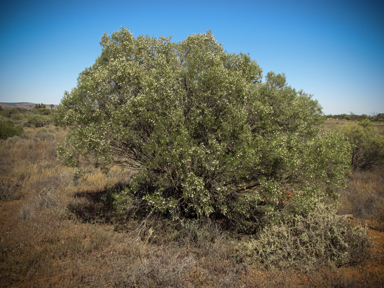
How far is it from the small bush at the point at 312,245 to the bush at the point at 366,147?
10877 mm

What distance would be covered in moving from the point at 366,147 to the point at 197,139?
47.0 feet

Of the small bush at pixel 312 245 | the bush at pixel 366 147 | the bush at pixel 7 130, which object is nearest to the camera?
the small bush at pixel 312 245

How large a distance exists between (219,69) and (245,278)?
508cm

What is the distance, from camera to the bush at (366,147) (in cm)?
1400

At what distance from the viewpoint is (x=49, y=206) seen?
8102 mm

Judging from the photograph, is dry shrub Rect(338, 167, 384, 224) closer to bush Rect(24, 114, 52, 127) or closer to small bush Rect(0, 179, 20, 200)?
small bush Rect(0, 179, 20, 200)

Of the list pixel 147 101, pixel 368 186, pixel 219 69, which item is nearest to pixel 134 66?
pixel 147 101

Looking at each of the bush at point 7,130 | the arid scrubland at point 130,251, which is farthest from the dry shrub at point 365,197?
the bush at point 7,130

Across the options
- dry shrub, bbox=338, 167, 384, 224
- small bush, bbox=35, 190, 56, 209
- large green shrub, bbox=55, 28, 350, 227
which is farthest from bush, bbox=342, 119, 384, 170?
small bush, bbox=35, 190, 56, 209

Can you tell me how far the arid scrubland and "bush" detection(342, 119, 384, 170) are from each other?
6508mm

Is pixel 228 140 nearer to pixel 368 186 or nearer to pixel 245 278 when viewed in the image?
pixel 245 278

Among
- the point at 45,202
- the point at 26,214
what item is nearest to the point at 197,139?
the point at 26,214

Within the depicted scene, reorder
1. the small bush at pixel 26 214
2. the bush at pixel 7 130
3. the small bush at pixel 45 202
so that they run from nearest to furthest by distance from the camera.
Answer: 1. the small bush at pixel 26 214
2. the small bush at pixel 45 202
3. the bush at pixel 7 130

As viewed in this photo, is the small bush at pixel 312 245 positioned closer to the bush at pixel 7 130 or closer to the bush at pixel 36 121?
the bush at pixel 7 130
